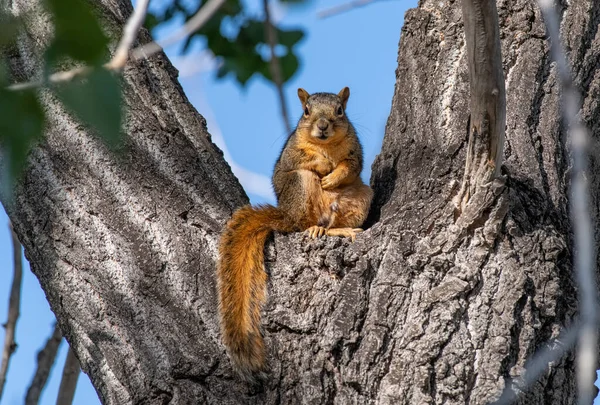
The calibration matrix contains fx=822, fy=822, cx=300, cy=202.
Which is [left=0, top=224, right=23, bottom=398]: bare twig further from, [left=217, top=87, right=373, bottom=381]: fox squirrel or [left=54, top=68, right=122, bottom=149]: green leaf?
[left=54, top=68, right=122, bottom=149]: green leaf

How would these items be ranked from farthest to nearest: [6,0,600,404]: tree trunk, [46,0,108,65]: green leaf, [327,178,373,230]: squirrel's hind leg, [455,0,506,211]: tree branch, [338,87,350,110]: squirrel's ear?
[338,87,350,110]: squirrel's ear
[327,178,373,230]: squirrel's hind leg
[6,0,600,404]: tree trunk
[455,0,506,211]: tree branch
[46,0,108,65]: green leaf

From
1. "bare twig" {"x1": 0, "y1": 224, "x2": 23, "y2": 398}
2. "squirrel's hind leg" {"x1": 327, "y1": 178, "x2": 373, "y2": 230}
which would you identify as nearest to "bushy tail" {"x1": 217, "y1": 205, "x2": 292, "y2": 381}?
"squirrel's hind leg" {"x1": 327, "y1": 178, "x2": 373, "y2": 230}

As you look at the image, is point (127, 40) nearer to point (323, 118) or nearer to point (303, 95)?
point (323, 118)

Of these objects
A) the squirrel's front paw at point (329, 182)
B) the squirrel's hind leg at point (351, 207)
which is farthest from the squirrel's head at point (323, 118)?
the squirrel's hind leg at point (351, 207)

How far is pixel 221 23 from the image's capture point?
10.6 ft

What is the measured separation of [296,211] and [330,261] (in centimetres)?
82

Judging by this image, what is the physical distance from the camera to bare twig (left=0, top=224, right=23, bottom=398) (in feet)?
11.1

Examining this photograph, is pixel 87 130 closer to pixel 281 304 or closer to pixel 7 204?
pixel 7 204

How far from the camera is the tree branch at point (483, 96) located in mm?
1944

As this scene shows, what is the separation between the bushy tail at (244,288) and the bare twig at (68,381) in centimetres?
133

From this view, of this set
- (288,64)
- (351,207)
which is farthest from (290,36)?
(351,207)

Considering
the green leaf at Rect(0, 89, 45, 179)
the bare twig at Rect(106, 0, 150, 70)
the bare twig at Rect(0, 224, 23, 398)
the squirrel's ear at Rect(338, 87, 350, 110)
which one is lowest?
the green leaf at Rect(0, 89, 45, 179)

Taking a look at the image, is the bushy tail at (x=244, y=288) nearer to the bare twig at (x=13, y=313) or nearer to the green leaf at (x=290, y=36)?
the green leaf at (x=290, y=36)

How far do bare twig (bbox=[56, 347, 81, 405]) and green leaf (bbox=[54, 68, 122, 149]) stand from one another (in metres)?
2.74
